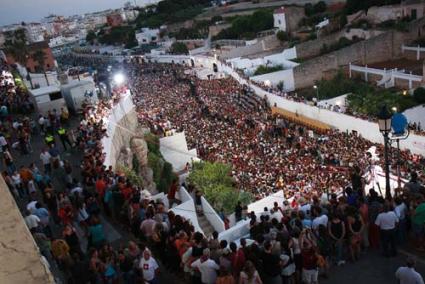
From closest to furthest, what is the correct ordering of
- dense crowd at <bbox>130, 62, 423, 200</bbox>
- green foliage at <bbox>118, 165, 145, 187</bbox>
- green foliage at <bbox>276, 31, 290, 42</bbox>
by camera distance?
1. green foliage at <bbox>118, 165, 145, 187</bbox>
2. dense crowd at <bbox>130, 62, 423, 200</bbox>
3. green foliage at <bbox>276, 31, 290, 42</bbox>

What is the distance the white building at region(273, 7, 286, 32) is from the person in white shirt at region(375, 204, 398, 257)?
157 ft

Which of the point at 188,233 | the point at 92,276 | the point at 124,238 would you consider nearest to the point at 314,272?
the point at 188,233

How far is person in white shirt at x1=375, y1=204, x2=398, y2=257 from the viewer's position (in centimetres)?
748

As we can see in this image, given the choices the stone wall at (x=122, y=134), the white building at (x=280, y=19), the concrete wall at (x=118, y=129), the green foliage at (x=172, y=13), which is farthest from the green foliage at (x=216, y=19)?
the stone wall at (x=122, y=134)

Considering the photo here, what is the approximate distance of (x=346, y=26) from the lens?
43.4 metres

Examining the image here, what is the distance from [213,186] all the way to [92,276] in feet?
33.6

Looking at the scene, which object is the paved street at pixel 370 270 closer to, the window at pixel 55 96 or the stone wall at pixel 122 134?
the stone wall at pixel 122 134

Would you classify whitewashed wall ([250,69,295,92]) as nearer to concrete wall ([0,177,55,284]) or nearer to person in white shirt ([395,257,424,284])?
person in white shirt ([395,257,424,284])

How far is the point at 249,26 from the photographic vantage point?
5606 centimetres

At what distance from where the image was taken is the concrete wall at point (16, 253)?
2713 millimetres

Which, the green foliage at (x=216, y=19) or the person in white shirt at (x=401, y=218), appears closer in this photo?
the person in white shirt at (x=401, y=218)

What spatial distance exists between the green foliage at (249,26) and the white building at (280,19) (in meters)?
1.20

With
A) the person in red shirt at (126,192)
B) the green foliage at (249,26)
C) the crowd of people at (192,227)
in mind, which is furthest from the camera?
the green foliage at (249,26)

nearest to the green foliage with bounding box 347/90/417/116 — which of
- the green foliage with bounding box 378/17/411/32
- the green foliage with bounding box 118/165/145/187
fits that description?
the green foliage with bounding box 378/17/411/32
